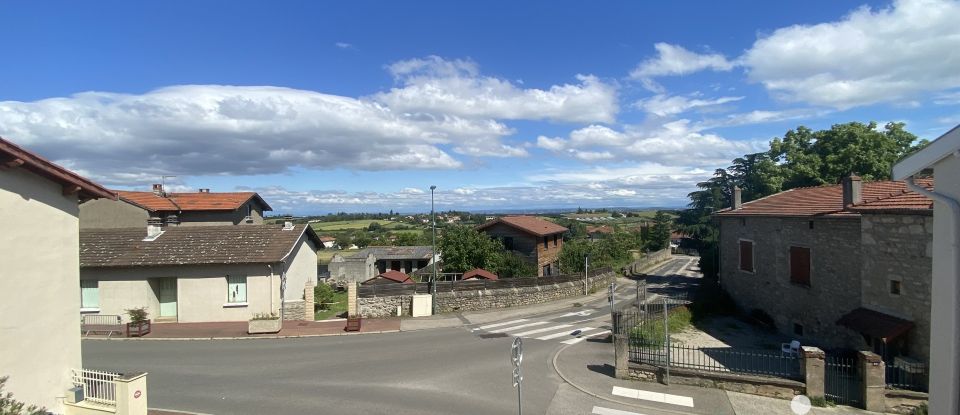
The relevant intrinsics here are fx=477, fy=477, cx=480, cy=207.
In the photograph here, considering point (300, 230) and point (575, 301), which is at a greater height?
point (300, 230)

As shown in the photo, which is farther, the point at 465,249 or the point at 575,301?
the point at 465,249

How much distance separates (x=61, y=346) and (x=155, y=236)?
1604 cm

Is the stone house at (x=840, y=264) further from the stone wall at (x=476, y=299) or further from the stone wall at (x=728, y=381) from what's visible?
the stone wall at (x=476, y=299)

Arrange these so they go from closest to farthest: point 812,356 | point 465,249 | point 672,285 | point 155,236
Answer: point 812,356, point 155,236, point 465,249, point 672,285

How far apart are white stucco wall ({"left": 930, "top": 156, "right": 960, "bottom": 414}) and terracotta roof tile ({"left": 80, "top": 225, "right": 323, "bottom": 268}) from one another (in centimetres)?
2187

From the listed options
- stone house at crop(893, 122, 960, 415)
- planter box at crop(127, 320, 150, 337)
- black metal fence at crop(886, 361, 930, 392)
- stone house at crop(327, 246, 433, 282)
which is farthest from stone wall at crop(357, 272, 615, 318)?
stone house at crop(893, 122, 960, 415)

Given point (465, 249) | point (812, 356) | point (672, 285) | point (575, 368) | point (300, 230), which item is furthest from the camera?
point (672, 285)

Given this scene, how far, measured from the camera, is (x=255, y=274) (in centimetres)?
2212

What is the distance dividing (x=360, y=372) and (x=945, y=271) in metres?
13.5

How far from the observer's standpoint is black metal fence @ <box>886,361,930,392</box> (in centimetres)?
1237

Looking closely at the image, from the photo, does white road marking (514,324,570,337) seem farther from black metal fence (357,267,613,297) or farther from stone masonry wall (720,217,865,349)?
stone masonry wall (720,217,865,349)

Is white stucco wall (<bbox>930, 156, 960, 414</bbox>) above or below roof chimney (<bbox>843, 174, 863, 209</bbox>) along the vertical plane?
below

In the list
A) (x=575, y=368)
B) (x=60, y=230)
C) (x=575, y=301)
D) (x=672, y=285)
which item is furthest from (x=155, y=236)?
(x=672, y=285)

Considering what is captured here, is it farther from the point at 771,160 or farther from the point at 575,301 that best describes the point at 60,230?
the point at 771,160
